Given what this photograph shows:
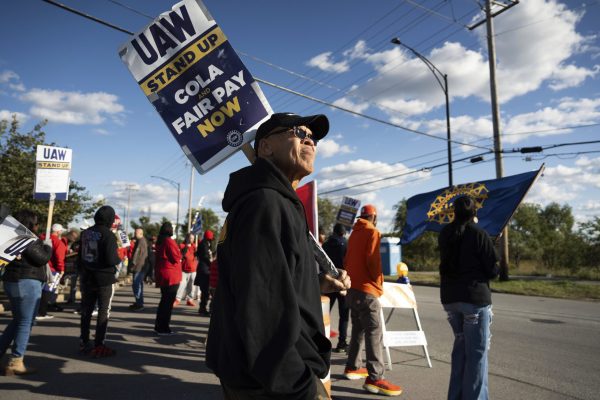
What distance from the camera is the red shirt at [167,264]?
7.28 meters

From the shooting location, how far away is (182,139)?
3111 millimetres

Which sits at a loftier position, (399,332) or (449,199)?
(449,199)

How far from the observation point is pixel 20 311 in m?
4.70

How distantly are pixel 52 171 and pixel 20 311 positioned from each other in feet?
12.3

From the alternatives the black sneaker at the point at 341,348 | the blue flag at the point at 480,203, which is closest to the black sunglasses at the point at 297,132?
the black sneaker at the point at 341,348

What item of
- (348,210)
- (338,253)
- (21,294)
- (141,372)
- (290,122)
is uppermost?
(348,210)

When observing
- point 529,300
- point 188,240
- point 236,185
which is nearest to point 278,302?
point 236,185

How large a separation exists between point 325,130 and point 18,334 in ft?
15.8

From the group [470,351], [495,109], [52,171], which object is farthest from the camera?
[495,109]

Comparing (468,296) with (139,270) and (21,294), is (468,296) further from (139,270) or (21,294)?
(139,270)

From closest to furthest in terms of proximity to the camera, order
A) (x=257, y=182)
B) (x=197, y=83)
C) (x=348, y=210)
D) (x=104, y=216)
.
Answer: (x=257, y=182) < (x=197, y=83) < (x=104, y=216) < (x=348, y=210)

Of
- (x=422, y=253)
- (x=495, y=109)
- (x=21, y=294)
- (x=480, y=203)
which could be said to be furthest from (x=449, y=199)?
(x=422, y=253)

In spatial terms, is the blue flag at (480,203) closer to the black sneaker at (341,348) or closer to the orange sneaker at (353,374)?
the black sneaker at (341,348)

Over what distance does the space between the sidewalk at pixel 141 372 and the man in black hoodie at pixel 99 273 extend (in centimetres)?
39
